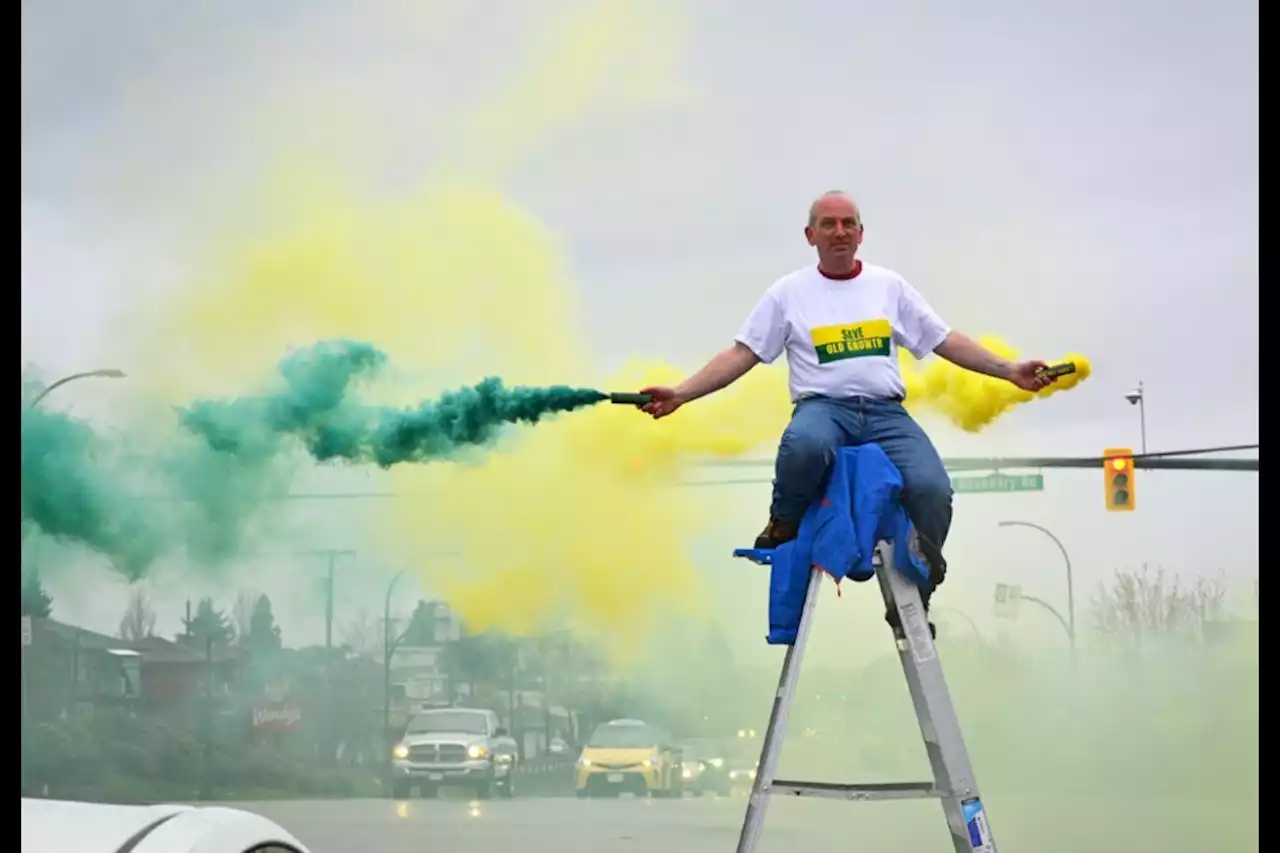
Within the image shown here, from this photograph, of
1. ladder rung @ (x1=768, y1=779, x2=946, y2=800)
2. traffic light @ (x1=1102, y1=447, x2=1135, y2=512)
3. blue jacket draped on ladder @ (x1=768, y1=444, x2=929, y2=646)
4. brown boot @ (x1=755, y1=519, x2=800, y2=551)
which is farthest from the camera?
traffic light @ (x1=1102, y1=447, x2=1135, y2=512)

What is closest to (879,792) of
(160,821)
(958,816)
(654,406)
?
(958,816)

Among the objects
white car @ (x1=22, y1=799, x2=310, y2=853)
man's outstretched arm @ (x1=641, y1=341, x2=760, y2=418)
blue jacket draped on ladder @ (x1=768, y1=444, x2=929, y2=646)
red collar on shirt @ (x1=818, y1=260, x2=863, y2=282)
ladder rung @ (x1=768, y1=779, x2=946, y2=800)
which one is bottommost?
ladder rung @ (x1=768, y1=779, x2=946, y2=800)

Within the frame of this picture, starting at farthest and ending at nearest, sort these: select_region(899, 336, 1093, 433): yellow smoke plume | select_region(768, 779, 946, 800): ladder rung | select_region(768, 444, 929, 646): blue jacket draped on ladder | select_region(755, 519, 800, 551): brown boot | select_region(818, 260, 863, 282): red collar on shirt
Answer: select_region(899, 336, 1093, 433): yellow smoke plume, select_region(818, 260, 863, 282): red collar on shirt, select_region(755, 519, 800, 551): brown boot, select_region(768, 444, 929, 646): blue jacket draped on ladder, select_region(768, 779, 946, 800): ladder rung

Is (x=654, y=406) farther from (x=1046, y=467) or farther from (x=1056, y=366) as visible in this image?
(x=1046, y=467)

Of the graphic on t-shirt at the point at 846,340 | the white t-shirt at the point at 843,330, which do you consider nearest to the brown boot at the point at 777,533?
the white t-shirt at the point at 843,330

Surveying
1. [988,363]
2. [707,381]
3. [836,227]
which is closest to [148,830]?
[707,381]

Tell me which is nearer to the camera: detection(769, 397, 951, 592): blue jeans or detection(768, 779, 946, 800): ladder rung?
detection(768, 779, 946, 800): ladder rung

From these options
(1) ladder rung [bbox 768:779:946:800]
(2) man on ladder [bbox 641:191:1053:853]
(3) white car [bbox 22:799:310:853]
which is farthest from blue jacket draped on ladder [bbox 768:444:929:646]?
(3) white car [bbox 22:799:310:853]

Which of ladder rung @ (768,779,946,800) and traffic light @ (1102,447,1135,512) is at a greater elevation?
traffic light @ (1102,447,1135,512)

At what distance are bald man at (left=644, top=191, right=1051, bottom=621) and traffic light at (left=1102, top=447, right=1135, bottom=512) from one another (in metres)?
8.35

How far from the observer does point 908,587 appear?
17.3 feet

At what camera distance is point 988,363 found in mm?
5609

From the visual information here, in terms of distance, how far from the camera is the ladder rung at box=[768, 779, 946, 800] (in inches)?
199

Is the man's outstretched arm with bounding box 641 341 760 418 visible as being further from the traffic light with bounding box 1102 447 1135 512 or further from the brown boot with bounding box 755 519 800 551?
the traffic light with bounding box 1102 447 1135 512
